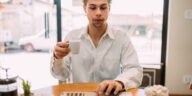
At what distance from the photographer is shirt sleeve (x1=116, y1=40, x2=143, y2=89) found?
1.51 metres

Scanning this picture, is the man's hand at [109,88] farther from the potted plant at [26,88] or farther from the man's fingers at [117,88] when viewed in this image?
the potted plant at [26,88]

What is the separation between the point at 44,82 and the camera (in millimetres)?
3859

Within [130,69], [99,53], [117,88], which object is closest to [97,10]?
[99,53]

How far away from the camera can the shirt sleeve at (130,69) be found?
151 cm

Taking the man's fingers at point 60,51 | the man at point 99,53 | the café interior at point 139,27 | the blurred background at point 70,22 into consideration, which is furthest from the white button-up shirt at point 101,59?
the blurred background at point 70,22

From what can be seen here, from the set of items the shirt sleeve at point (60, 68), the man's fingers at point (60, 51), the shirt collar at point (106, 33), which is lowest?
the shirt sleeve at point (60, 68)

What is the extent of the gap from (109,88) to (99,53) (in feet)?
1.62

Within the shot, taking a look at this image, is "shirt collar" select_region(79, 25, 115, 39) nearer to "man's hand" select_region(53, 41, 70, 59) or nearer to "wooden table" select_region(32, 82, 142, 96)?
"man's hand" select_region(53, 41, 70, 59)

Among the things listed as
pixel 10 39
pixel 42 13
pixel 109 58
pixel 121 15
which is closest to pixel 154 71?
pixel 121 15

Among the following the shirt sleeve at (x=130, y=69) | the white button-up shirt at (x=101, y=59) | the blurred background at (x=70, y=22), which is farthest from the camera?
the blurred background at (x=70, y=22)

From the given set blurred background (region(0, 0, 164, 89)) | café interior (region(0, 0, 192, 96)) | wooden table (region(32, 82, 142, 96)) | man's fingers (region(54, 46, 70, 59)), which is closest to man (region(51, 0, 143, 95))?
man's fingers (region(54, 46, 70, 59))

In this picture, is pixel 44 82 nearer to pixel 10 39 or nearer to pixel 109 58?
pixel 10 39

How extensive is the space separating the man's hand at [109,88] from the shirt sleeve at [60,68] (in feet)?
1.20

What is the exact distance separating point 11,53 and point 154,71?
214cm
